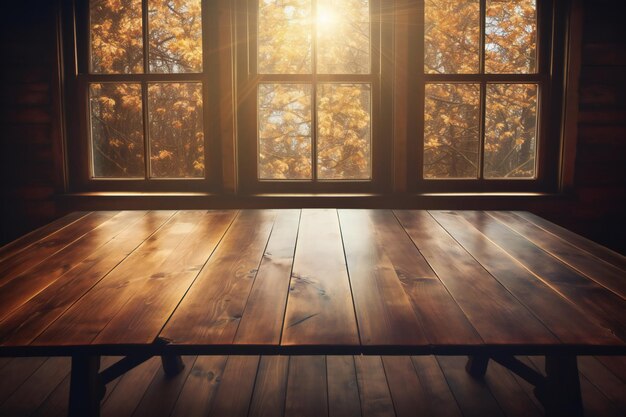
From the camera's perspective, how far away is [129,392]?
212cm

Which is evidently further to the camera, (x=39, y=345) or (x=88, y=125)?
(x=88, y=125)

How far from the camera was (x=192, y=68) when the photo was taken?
3059mm

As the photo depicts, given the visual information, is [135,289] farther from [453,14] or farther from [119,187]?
[453,14]

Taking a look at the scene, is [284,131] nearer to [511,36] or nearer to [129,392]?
[511,36]

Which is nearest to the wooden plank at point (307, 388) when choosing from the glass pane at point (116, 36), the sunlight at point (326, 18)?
the sunlight at point (326, 18)

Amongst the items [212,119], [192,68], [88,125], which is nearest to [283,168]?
[212,119]

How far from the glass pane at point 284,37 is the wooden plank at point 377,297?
139 cm

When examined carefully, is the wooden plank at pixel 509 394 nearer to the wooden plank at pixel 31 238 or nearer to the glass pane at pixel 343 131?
the glass pane at pixel 343 131

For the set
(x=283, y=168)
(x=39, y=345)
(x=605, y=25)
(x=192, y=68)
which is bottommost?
(x=39, y=345)

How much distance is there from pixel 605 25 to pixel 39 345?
3126 millimetres

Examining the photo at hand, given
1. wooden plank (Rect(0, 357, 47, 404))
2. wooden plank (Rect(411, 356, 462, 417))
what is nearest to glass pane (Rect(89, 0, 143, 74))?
wooden plank (Rect(0, 357, 47, 404))

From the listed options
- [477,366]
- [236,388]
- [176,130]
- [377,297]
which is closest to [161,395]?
[236,388]

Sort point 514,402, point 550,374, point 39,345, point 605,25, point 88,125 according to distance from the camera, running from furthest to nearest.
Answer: point 88,125 < point 605,25 < point 514,402 < point 550,374 < point 39,345

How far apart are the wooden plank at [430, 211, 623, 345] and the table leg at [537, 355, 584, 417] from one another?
182 millimetres
